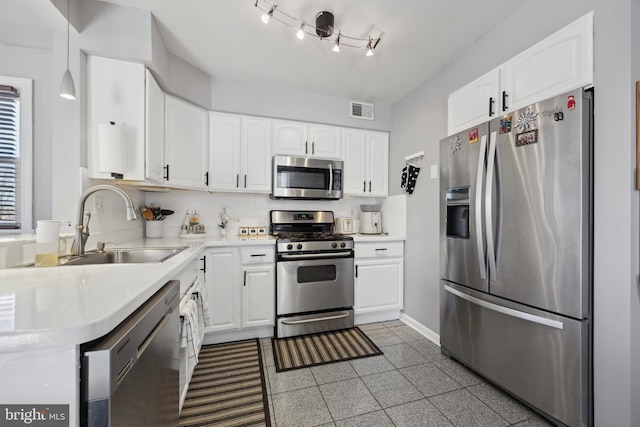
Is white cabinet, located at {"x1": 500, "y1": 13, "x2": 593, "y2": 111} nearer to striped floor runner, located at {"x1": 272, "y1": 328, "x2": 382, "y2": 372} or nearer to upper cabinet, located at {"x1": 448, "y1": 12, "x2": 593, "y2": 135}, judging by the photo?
upper cabinet, located at {"x1": 448, "y1": 12, "x2": 593, "y2": 135}

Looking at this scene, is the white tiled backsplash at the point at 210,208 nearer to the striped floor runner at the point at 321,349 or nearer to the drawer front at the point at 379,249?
the drawer front at the point at 379,249

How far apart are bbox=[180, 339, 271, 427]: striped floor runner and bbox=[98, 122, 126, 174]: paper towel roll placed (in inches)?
62.9

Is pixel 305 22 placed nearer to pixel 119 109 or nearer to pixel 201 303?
pixel 119 109

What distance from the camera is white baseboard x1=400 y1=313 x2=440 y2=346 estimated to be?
2503mm

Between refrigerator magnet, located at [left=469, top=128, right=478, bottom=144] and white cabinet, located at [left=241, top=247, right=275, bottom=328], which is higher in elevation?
refrigerator magnet, located at [left=469, top=128, right=478, bottom=144]

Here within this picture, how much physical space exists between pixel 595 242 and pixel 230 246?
8.25 ft

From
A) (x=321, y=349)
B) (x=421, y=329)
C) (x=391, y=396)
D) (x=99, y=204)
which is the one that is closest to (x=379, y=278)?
(x=421, y=329)

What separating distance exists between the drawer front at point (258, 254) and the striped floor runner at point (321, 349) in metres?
0.78

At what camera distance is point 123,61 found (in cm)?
187

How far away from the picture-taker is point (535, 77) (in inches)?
63.3

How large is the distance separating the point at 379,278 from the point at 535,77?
2.12 metres

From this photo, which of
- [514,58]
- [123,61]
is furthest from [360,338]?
[123,61]

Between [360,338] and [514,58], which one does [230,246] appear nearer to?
[360,338]

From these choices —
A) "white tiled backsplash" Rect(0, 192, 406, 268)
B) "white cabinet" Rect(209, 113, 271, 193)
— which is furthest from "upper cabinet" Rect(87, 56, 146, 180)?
"white cabinet" Rect(209, 113, 271, 193)
